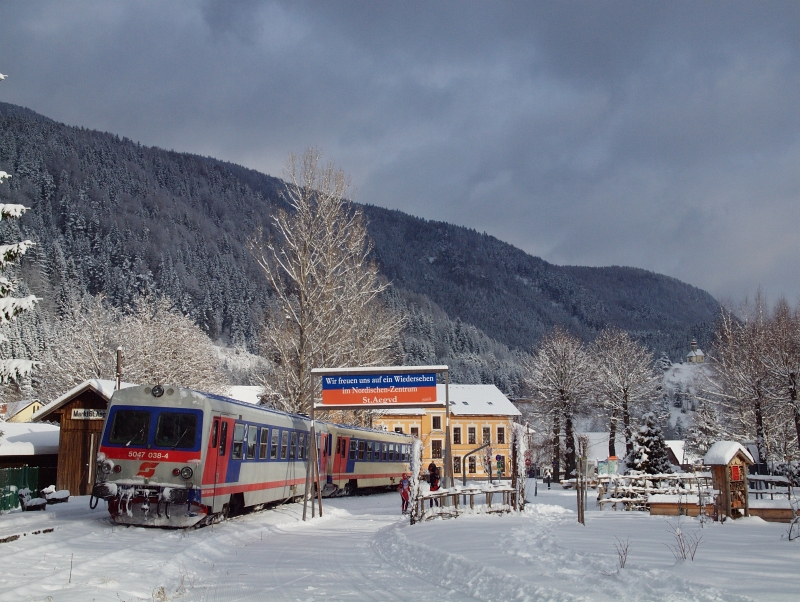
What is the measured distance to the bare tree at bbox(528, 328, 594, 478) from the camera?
52.2 metres

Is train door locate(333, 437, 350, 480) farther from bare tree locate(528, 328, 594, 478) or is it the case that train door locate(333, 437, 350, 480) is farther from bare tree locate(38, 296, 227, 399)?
bare tree locate(528, 328, 594, 478)

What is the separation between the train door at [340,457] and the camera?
29211 mm

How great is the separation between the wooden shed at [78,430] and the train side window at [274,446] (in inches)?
348

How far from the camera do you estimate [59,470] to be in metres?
26.7

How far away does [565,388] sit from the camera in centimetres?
5241

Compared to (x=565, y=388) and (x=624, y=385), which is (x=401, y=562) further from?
(x=624, y=385)

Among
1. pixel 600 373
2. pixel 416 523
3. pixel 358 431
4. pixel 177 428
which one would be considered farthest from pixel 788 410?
pixel 177 428

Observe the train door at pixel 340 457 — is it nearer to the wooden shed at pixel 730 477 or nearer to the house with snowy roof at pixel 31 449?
the house with snowy roof at pixel 31 449

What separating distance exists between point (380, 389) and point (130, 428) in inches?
347

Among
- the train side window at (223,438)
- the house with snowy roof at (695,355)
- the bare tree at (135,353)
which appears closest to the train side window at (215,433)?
the train side window at (223,438)

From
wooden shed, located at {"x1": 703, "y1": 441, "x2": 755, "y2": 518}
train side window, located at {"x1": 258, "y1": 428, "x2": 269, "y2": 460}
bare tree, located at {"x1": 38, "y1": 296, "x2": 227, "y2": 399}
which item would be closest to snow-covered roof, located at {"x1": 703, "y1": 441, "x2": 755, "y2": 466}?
wooden shed, located at {"x1": 703, "y1": 441, "x2": 755, "y2": 518}

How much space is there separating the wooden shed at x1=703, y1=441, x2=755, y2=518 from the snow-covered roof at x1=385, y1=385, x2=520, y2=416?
54041 millimetres

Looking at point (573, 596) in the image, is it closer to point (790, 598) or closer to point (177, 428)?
point (790, 598)

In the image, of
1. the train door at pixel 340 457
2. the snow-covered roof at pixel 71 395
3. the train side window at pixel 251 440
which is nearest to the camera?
the train side window at pixel 251 440
